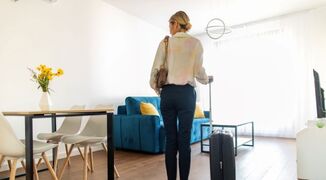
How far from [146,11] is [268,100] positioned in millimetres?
3021

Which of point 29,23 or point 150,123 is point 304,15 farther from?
point 29,23

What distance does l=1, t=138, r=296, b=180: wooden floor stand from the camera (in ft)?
8.75

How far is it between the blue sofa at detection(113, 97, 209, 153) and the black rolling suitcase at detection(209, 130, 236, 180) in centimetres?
195

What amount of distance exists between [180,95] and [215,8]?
340 cm

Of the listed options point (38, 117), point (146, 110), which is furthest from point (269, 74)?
point (38, 117)

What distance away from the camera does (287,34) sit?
210 inches

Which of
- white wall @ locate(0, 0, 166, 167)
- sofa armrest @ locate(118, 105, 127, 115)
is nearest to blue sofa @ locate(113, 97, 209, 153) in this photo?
sofa armrest @ locate(118, 105, 127, 115)

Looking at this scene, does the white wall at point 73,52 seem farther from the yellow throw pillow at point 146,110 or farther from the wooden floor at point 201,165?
the wooden floor at point 201,165

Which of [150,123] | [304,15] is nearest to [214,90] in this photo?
[304,15]

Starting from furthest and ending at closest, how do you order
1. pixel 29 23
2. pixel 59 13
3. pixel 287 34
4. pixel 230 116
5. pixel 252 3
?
pixel 230 116 < pixel 287 34 < pixel 252 3 < pixel 59 13 < pixel 29 23

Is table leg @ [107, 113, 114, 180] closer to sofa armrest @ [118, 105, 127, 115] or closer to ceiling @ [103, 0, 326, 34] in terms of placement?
sofa armrest @ [118, 105, 127, 115]

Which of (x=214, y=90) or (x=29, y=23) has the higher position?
(x=29, y=23)

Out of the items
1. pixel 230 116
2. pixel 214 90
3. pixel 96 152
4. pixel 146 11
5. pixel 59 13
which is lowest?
pixel 96 152

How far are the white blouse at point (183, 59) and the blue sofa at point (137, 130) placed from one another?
198cm
